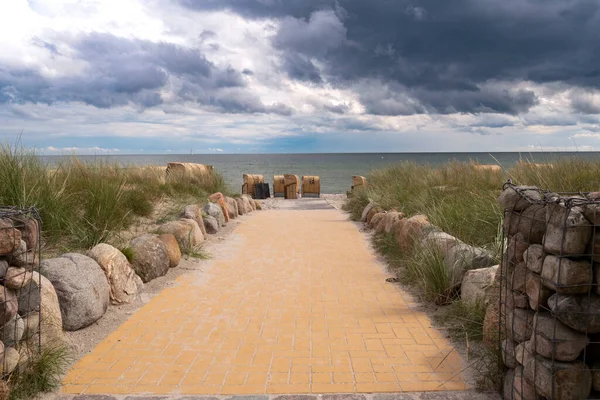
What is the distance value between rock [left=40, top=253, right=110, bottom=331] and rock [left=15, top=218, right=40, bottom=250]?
3.40 ft

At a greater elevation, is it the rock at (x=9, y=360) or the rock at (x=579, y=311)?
the rock at (x=579, y=311)

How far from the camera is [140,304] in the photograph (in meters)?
5.68

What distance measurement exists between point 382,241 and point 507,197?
5.47 meters

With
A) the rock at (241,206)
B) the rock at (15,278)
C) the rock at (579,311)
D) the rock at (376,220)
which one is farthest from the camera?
the rock at (241,206)

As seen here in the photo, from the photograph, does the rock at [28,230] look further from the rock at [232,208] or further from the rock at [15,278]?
the rock at [232,208]

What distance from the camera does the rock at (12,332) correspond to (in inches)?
132

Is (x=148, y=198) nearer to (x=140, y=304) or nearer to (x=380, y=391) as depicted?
(x=140, y=304)

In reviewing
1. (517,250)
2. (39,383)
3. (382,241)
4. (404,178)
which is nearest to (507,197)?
(517,250)

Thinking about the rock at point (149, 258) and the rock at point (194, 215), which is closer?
the rock at point (149, 258)

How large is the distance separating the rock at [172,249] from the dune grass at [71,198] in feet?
2.33

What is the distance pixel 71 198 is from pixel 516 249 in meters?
6.37

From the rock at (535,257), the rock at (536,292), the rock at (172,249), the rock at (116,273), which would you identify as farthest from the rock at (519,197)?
the rock at (172,249)

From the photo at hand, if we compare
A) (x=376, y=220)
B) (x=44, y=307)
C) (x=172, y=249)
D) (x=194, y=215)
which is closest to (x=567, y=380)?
(x=44, y=307)

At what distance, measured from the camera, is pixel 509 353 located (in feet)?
11.0
